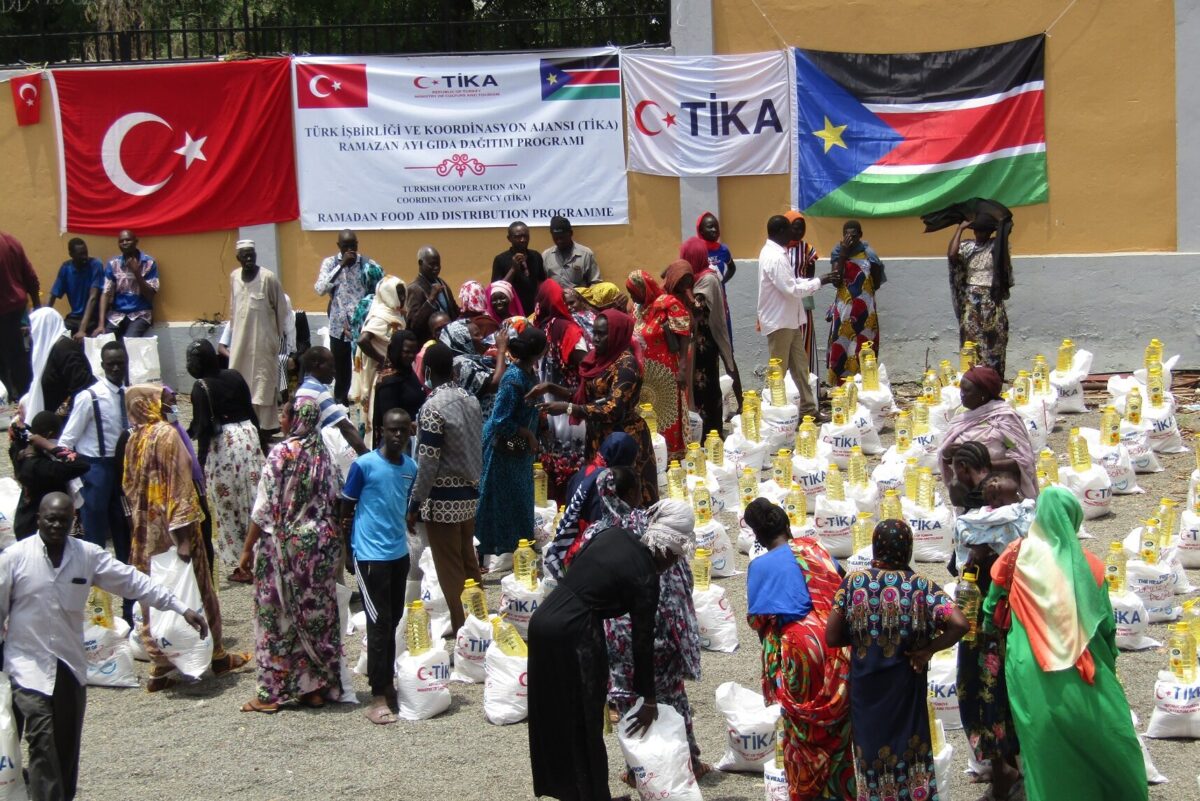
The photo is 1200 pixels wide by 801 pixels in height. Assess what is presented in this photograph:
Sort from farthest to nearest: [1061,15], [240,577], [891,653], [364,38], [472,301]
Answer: [364,38] < [1061,15] < [472,301] < [240,577] < [891,653]

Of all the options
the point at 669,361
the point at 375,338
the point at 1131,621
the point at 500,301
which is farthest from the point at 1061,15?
the point at 1131,621

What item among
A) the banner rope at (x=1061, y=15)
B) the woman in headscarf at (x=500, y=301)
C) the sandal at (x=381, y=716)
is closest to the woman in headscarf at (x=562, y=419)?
the woman in headscarf at (x=500, y=301)

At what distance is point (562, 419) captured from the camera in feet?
34.3

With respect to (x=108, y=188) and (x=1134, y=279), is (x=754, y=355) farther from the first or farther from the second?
(x=108, y=188)

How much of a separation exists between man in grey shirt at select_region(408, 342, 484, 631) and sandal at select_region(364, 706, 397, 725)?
1.02m

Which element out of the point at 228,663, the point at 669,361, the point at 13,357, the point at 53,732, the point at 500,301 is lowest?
the point at 228,663

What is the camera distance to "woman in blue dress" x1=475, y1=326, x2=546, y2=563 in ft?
31.7

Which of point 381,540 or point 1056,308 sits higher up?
point 1056,308

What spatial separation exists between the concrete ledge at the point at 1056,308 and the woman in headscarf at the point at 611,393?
5.33 metres

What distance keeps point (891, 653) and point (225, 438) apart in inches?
202

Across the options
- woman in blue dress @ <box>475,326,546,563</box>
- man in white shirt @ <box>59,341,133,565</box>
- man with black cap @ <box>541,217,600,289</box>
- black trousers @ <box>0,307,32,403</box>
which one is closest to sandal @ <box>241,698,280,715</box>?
man in white shirt @ <box>59,341,133,565</box>

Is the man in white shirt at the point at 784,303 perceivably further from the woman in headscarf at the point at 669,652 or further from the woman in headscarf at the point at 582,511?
the woman in headscarf at the point at 582,511

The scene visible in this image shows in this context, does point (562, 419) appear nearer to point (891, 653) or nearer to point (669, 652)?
point (669, 652)

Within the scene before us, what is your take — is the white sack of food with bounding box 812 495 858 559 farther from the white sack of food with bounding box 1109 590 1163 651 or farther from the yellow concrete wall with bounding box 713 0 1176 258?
the yellow concrete wall with bounding box 713 0 1176 258
